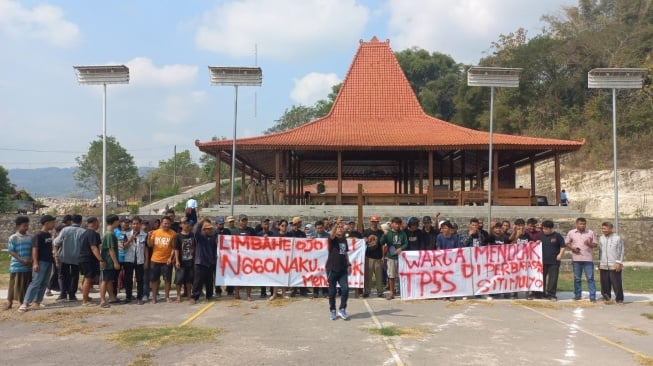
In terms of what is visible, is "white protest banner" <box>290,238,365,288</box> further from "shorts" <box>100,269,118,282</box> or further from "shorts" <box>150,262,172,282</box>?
"shorts" <box>100,269,118,282</box>

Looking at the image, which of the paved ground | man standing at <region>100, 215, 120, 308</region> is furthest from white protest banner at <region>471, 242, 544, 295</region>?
man standing at <region>100, 215, 120, 308</region>

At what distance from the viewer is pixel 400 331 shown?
7.02 metres

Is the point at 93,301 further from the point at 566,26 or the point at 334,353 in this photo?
the point at 566,26

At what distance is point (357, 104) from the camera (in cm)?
2438

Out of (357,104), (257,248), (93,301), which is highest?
(357,104)

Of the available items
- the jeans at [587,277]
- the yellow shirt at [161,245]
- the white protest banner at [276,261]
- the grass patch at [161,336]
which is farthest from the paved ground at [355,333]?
the yellow shirt at [161,245]

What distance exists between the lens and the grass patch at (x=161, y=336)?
20.6 feet

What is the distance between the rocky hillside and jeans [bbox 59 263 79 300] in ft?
86.9

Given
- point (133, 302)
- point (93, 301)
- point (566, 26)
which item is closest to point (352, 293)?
point (133, 302)

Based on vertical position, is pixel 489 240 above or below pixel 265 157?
below

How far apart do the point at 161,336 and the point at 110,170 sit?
49.9 m

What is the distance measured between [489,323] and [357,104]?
17643mm

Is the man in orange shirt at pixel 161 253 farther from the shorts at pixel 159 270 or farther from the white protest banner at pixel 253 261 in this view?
the white protest banner at pixel 253 261

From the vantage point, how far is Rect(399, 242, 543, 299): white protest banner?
9930 mm
